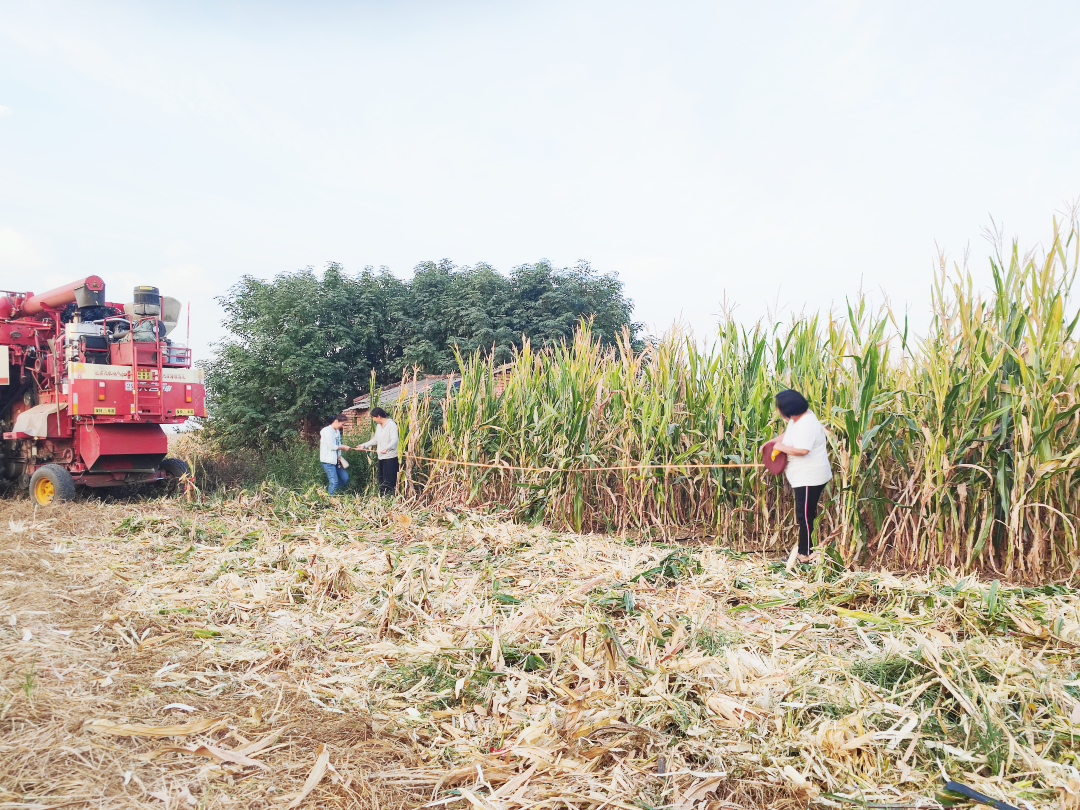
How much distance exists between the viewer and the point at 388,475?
9602mm

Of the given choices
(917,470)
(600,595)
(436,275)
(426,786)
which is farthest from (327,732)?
(436,275)

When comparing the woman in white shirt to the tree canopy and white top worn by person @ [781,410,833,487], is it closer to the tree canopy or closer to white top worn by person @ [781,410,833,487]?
white top worn by person @ [781,410,833,487]

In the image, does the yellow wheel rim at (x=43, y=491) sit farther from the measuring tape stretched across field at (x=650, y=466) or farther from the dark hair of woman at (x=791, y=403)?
the dark hair of woman at (x=791, y=403)

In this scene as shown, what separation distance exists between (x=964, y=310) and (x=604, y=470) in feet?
11.5

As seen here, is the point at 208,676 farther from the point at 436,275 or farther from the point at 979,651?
the point at 436,275

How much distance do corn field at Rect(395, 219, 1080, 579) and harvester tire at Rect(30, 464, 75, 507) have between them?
216 inches

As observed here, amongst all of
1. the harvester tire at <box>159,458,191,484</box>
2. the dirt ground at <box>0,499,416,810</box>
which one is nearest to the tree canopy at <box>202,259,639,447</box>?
the harvester tire at <box>159,458,191,484</box>

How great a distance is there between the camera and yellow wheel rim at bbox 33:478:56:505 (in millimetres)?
8945

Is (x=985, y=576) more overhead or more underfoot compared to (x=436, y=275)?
more underfoot

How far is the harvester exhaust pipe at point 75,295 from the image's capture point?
8992mm

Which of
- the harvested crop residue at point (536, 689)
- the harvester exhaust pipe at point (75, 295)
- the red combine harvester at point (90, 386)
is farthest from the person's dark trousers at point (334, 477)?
the harvested crop residue at point (536, 689)

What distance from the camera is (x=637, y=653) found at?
320cm

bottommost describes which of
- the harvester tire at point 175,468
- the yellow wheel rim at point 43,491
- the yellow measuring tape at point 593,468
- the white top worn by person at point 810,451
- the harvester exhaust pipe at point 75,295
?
the yellow wheel rim at point 43,491

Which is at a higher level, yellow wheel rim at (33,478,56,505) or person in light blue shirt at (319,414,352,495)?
person in light blue shirt at (319,414,352,495)
